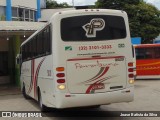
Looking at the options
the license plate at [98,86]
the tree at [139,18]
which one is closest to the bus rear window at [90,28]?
the license plate at [98,86]

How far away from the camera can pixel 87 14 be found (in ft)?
36.1

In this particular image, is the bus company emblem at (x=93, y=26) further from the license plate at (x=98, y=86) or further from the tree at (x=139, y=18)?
the tree at (x=139, y=18)

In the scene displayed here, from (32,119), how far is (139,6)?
37607mm

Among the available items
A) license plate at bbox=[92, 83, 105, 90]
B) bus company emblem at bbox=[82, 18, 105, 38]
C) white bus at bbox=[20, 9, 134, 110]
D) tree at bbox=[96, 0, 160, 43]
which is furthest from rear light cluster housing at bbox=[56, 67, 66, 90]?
tree at bbox=[96, 0, 160, 43]

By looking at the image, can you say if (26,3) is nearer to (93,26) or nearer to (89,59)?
(93,26)

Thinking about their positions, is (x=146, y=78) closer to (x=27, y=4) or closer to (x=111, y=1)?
(x=27, y=4)

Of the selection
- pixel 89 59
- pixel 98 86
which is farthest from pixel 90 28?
pixel 98 86

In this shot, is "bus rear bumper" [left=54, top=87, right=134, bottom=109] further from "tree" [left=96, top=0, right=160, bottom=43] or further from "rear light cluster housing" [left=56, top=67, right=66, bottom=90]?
"tree" [left=96, top=0, right=160, bottom=43]

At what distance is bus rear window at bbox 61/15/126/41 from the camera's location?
35.5ft

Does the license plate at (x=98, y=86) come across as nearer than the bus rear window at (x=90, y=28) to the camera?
Yes

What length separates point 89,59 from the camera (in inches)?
425

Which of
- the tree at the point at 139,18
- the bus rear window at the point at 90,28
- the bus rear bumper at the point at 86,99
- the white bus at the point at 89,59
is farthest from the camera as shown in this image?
the tree at the point at 139,18

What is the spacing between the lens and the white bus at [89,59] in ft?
34.8

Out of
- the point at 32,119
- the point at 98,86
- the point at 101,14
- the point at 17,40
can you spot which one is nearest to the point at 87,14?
the point at 101,14
